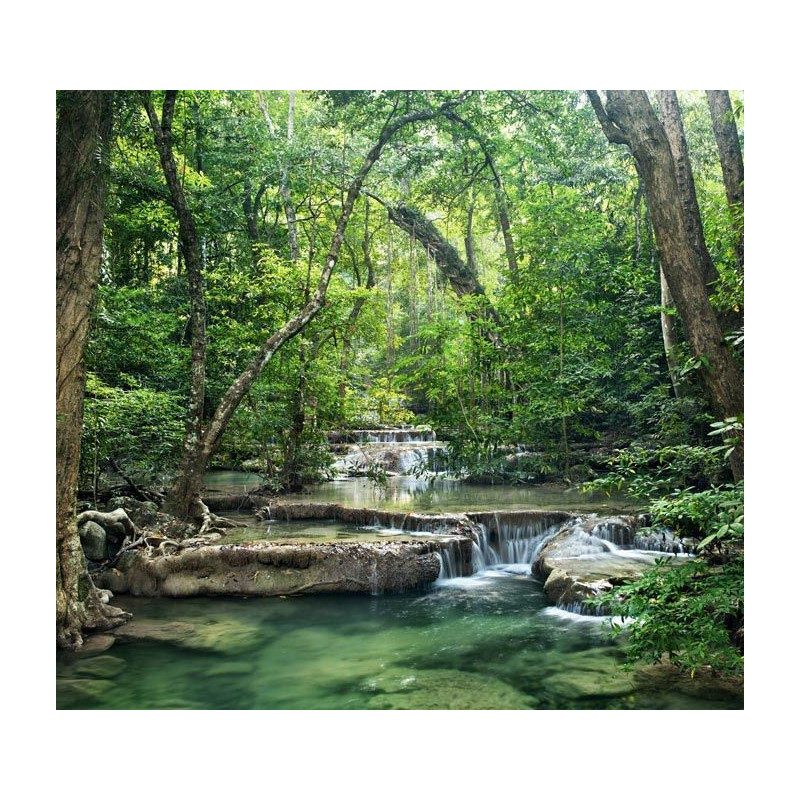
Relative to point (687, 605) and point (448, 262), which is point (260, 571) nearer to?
point (687, 605)

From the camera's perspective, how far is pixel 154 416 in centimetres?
624

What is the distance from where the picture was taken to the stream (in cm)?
358

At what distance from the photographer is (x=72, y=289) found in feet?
13.5

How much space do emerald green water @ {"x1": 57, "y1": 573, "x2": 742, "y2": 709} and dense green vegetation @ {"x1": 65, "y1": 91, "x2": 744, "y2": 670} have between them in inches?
86.1

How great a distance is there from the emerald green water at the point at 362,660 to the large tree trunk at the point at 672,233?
176 cm

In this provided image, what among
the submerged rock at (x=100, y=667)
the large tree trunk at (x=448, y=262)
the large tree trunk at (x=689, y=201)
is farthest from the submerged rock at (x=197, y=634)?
the large tree trunk at (x=448, y=262)

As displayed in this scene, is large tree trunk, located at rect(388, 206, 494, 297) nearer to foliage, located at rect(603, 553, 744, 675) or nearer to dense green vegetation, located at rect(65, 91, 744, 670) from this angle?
dense green vegetation, located at rect(65, 91, 744, 670)

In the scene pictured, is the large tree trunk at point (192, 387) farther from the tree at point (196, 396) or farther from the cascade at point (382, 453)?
the cascade at point (382, 453)

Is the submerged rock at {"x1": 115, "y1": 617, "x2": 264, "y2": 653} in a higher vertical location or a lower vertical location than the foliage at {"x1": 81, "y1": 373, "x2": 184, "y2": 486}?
lower

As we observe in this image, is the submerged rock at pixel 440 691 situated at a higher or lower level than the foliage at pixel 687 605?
lower

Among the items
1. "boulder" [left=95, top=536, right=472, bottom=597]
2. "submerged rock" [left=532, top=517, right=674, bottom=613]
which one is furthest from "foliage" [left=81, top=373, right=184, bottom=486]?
"submerged rock" [left=532, top=517, right=674, bottom=613]

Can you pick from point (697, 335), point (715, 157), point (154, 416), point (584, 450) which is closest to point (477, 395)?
point (584, 450)

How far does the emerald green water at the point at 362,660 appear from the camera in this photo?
11.8 feet
